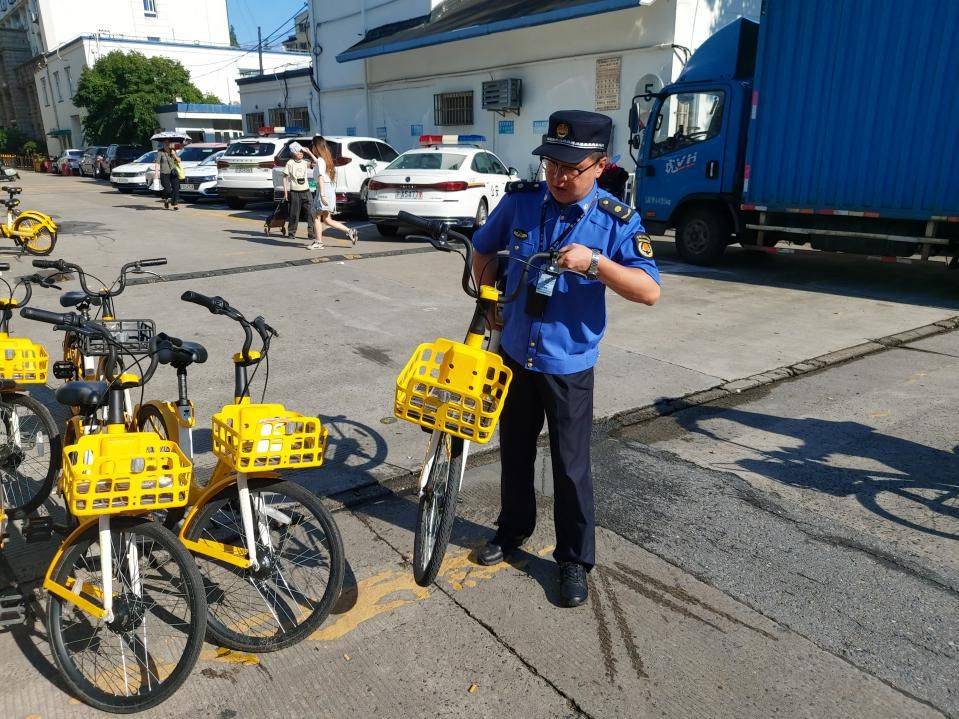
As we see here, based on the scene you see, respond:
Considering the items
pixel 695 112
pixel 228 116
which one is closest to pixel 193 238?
pixel 695 112

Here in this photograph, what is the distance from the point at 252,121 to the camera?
3155 cm

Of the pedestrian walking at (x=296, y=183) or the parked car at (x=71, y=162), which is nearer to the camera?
the pedestrian walking at (x=296, y=183)

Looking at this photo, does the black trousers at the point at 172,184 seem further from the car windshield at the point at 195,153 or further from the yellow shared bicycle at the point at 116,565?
the yellow shared bicycle at the point at 116,565

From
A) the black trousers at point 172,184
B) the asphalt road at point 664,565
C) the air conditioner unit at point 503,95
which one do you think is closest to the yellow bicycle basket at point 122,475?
the asphalt road at point 664,565

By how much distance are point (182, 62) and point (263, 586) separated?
→ 53795mm

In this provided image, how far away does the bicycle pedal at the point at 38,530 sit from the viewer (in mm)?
3285

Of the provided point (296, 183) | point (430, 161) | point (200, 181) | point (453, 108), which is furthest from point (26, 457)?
point (453, 108)

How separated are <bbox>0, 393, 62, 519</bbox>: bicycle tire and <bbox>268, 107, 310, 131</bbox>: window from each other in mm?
25642

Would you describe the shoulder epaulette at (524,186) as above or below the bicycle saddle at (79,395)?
above

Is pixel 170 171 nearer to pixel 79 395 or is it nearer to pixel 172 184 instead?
pixel 172 184

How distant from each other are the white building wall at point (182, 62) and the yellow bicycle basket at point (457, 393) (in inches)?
1972

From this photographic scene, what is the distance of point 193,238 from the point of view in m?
13.0

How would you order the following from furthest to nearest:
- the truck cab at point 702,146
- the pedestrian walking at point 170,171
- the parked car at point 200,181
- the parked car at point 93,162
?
the parked car at point 93,162, the parked car at point 200,181, the pedestrian walking at point 170,171, the truck cab at point 702,146

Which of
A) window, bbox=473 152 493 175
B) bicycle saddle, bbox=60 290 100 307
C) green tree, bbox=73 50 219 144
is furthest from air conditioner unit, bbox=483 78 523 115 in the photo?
green tree, bbox=73 50 219 144
